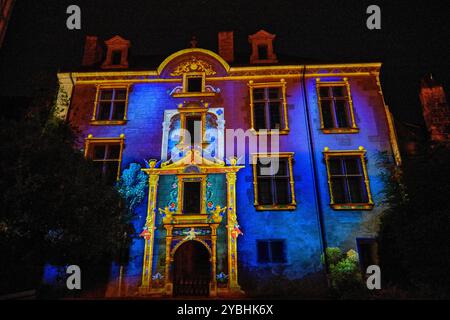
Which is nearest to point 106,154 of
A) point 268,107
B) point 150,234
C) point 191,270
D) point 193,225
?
point 150,234

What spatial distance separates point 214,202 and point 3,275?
8.20m

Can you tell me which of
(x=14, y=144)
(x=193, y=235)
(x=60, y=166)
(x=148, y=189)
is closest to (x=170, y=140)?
(x=148, y=189)

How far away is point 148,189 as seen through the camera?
1456 centimetres

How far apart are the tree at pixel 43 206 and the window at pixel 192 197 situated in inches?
146

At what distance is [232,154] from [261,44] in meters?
7.46

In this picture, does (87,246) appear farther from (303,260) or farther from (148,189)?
(303,260)

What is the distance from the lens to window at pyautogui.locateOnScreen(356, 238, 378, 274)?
13.4 m

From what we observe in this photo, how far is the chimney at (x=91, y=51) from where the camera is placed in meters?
18.3

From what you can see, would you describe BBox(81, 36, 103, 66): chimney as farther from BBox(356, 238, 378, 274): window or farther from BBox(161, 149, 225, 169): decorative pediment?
BBox(356, 238, 378, 274): window

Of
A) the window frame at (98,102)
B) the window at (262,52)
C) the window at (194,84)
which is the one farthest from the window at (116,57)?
the window at (262,52)

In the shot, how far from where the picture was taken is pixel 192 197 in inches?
573

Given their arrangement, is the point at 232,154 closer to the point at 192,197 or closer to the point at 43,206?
the point at 192,197

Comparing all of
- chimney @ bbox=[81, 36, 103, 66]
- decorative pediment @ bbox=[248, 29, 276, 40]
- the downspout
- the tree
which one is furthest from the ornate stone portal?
chimney @ bbox=[81, 36, 103, 66]

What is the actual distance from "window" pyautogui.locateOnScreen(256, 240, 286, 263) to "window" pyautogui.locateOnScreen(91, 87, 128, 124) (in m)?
9.54
